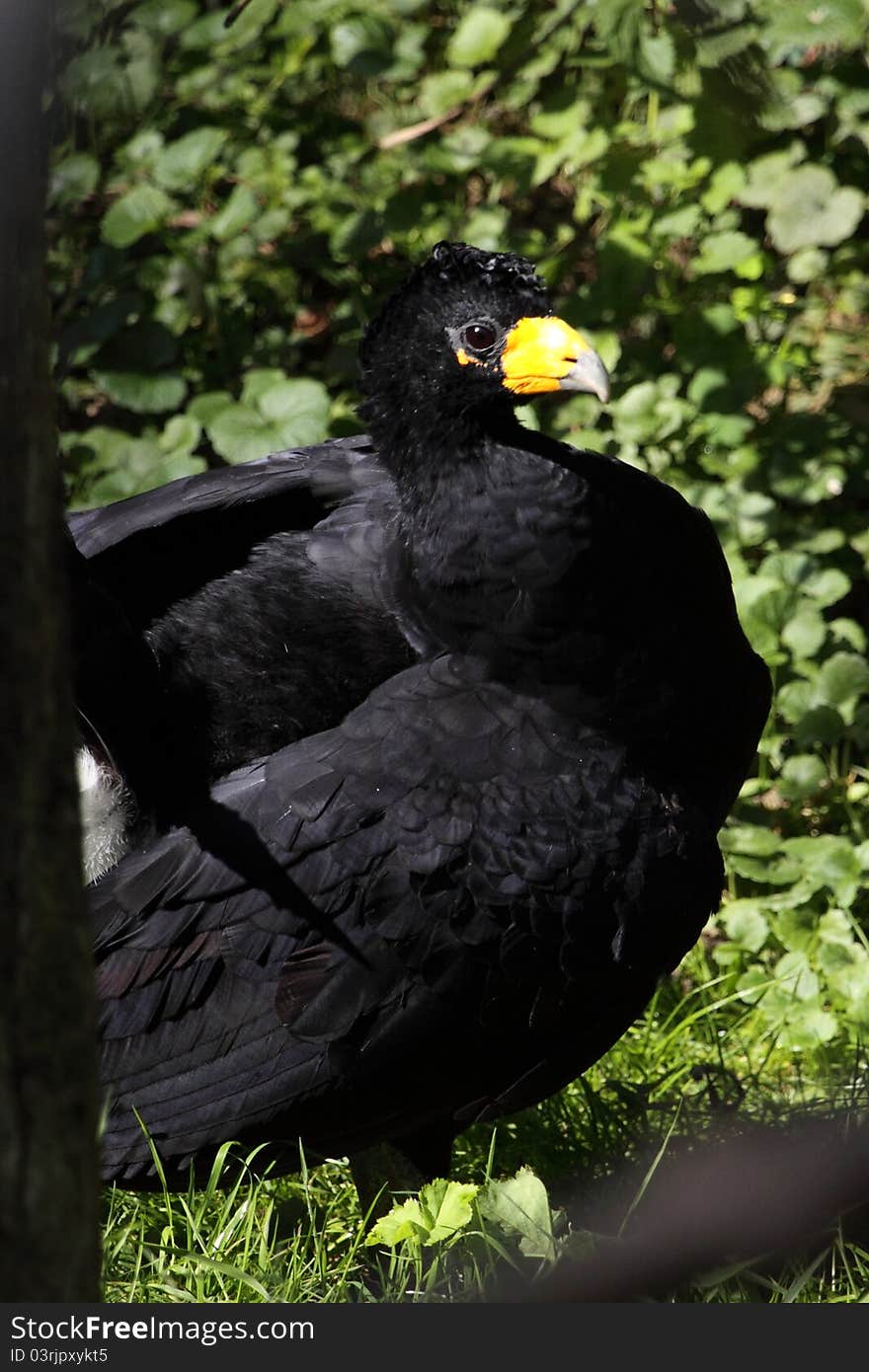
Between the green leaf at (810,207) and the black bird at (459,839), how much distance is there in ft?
5.71

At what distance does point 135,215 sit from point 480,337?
196 cm

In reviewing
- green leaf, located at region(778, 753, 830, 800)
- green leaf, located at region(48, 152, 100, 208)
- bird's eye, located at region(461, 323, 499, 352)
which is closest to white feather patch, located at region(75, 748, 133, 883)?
bird's eye, located at region(461, 323, 499, 352)

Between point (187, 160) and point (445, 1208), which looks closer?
point (445, 1208)

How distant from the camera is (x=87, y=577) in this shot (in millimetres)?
2516

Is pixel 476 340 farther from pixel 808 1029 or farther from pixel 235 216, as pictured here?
pixel 235 216

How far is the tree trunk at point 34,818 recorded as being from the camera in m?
1.34

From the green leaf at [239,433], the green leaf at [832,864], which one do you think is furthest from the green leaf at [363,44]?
the green leaf at [832,864]

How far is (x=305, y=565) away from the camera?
120 inches

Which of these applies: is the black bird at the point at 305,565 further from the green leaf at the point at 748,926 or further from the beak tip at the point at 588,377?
the green leaf at the point at 748,926

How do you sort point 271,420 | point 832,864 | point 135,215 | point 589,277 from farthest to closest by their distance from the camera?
point 589,277 → point 135,215 → point 271,420 → point 832,864

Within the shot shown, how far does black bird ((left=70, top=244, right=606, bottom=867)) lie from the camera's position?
9.15 ft

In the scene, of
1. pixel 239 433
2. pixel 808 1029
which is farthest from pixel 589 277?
pixel 808 1029

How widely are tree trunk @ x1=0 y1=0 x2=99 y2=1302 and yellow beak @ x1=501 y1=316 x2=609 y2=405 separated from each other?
1.48 meters

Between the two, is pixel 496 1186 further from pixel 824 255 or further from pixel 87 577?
pixel 824 255
